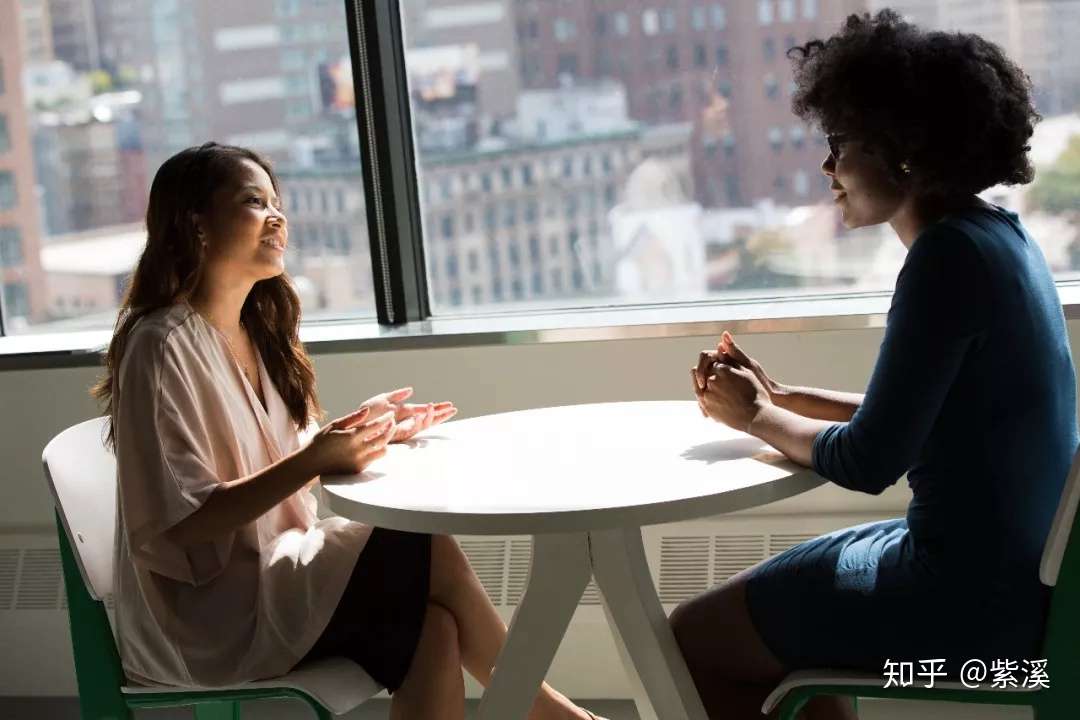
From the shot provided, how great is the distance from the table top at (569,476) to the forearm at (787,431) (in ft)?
0.07

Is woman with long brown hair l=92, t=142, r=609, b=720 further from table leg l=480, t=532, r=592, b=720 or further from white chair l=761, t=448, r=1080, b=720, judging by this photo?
white chair l=761, t=448, r=1080, b=720

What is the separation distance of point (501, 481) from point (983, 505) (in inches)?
26.1

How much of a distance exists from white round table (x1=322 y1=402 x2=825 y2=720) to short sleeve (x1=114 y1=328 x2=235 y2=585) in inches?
9.4

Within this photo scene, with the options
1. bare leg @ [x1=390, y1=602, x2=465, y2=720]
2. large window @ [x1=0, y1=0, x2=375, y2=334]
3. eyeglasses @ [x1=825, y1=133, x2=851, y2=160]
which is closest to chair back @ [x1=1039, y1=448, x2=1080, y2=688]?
eyeglasses @ [x1=825, y1=133, x2=851, y2=160]

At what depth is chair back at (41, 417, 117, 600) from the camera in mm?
2141

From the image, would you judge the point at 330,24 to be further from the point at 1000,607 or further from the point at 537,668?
the point at 1000,607

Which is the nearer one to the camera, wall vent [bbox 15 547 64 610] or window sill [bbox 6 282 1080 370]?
window sill [bbox 6 282 1080 370]

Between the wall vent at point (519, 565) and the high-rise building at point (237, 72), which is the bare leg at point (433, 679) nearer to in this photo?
the wall vent at point (519, 565)

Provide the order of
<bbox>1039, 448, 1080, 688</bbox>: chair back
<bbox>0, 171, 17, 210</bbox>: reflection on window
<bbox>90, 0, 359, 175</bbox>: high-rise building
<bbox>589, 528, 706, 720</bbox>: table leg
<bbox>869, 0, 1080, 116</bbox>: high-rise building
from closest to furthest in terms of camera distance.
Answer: <bbox>1039, 448, 1080, 688</bbox>: chair back
<bbox>589, 528, 706, 720</bbox>: table leg
<bbox>869, 0, 1080, 116</bbox>: high-rise building
<bbox>90, 0, 359, 175</bbox>: high-rise building
<bbox>0, 171, 17, 210</bbox>: reflection on window

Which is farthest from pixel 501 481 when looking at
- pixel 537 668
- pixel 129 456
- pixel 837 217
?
pixel 837 217

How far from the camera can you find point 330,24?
3.47 metres

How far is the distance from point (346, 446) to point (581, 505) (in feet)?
1.64

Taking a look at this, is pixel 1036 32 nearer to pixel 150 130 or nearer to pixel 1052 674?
pixel 1052 674

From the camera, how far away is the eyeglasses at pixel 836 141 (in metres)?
1.91
